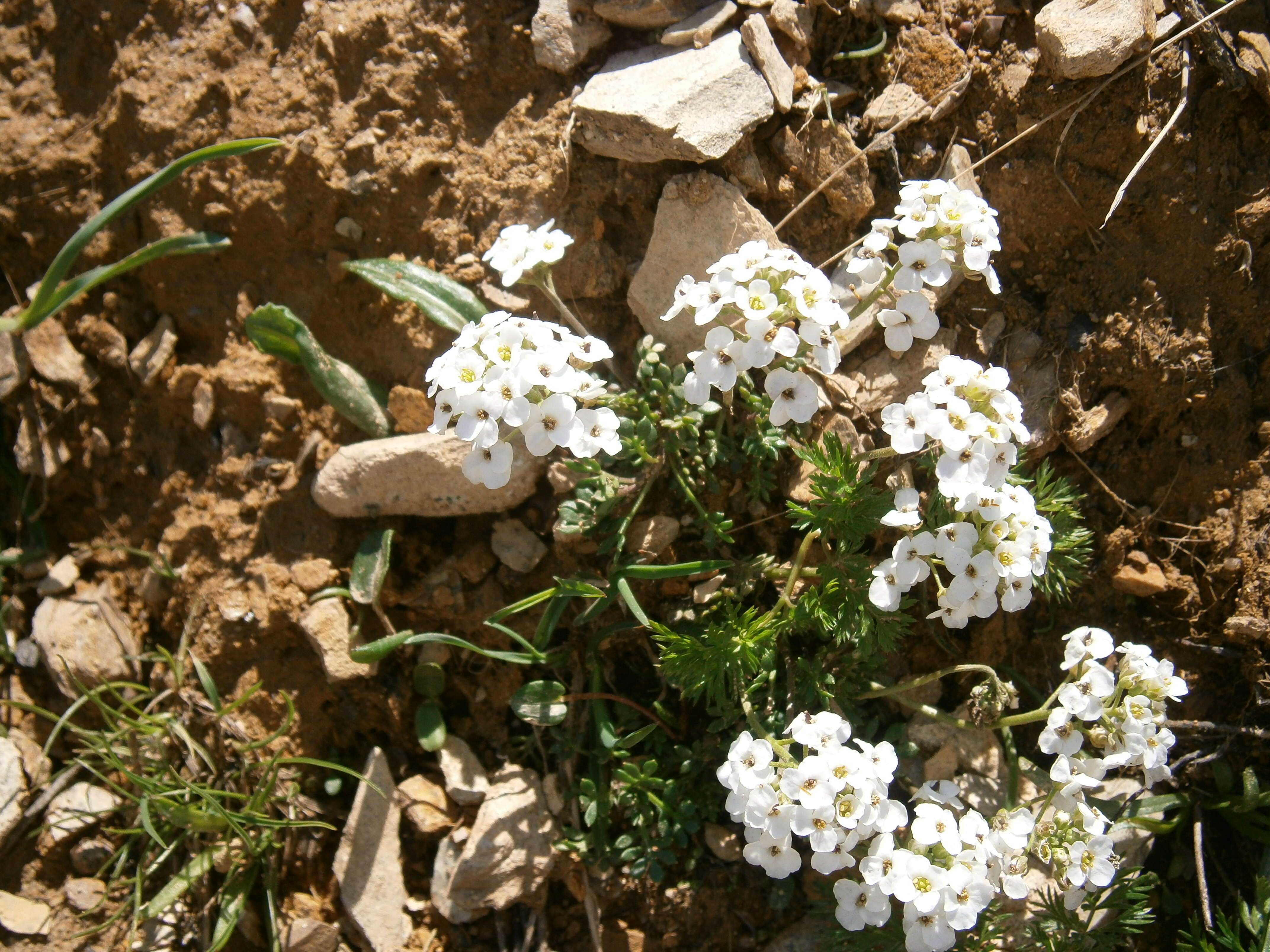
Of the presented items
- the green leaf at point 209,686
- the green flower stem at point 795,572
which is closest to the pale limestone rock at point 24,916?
the green leaf at point 209,686

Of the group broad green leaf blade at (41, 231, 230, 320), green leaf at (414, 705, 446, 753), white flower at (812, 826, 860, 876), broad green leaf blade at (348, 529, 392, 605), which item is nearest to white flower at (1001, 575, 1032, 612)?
white flower at (812, 826, 860, 876)

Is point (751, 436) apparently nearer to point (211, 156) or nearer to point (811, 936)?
point (811, 936)

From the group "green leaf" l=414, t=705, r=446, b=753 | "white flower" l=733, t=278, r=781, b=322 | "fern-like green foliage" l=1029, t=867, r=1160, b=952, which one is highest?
"white flower" l=733, t=278, r=781, b=322

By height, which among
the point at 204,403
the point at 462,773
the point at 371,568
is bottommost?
the point at 462,773

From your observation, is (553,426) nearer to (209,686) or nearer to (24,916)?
(209,686)

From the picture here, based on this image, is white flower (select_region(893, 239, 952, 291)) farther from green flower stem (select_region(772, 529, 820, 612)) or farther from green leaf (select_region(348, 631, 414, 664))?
green leaf (select_region(348, 631, 414, 664))

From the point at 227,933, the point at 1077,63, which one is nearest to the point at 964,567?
the point at 1077,63

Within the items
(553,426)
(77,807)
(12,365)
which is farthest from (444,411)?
(12,365)
